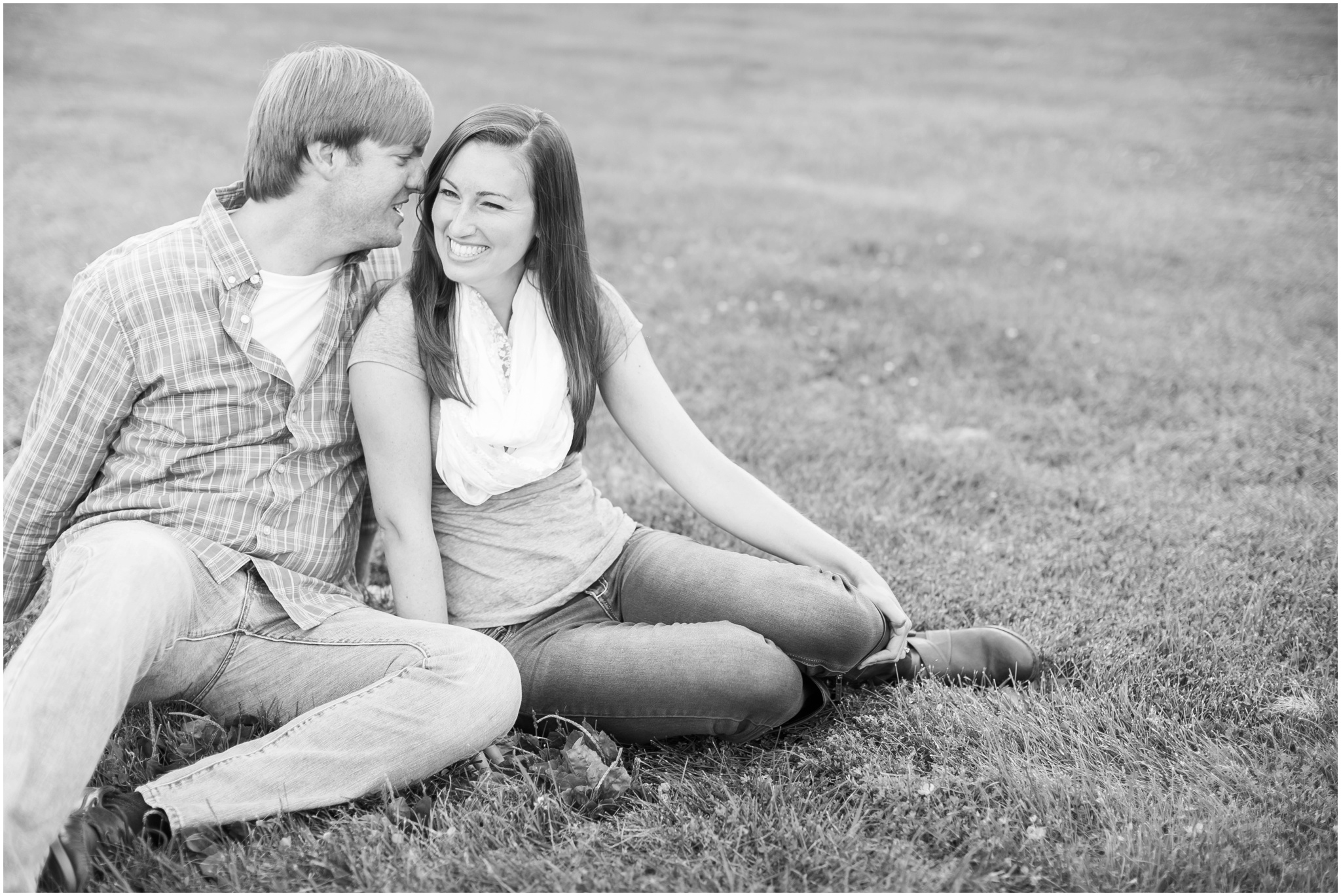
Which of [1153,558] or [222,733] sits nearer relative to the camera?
[222,733]

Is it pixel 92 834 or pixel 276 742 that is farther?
pixel 276 742

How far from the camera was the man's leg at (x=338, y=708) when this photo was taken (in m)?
2.23

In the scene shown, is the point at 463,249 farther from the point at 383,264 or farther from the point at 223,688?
the point at 223,688

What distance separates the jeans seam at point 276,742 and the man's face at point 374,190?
1017 mm

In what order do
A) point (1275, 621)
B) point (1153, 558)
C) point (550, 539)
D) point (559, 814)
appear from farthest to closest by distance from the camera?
point (1153, 558)
point (1275, 621)
point (550, 539)
point (559, 814)

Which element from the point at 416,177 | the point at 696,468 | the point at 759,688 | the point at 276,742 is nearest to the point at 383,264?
the point at 416,177

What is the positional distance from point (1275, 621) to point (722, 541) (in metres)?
1.66

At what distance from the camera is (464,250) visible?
8.55 ft

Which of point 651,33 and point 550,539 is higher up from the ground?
point 651,33

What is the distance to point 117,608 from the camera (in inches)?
82.7

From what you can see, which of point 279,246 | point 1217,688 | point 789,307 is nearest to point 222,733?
point 279,246

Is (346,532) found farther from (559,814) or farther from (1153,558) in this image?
(1153,558)

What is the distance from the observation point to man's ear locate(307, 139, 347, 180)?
8.35ft

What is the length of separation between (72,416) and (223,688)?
67 cm
